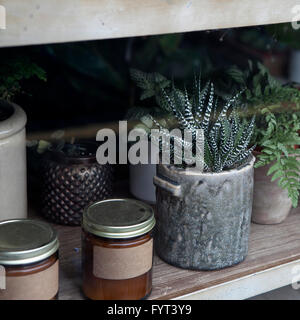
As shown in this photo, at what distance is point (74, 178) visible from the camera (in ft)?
3.12

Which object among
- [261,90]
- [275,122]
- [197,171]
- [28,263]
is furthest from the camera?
[261,90]

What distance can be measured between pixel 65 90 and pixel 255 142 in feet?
2.38

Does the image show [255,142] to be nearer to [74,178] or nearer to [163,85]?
[163,85]

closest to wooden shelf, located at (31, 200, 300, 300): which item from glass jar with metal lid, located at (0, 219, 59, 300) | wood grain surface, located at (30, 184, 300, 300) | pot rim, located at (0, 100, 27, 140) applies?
wood grain surface, located at (30, 184, 300, 300)

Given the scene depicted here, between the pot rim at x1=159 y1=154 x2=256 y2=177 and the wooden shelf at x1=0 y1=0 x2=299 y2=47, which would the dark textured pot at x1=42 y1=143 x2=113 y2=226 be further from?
the wooden shelf at x1=0 y1=0 x2=299 y2=47

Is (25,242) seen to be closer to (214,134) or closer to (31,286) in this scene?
(31,286)

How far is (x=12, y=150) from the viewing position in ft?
2.75

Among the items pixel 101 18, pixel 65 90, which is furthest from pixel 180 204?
pixel 65 90

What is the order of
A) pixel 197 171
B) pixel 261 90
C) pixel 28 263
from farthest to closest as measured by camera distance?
pixel 261 90 < pixel 197 171 < pixel 28 263

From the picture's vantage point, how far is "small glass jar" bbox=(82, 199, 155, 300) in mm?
737

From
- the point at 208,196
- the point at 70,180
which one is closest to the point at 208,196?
the point at 208,196

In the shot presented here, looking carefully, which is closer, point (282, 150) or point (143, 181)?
point (282, 150)

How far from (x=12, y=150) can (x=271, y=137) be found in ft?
1.36

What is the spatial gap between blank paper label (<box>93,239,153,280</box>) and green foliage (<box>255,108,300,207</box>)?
0.85 feet
